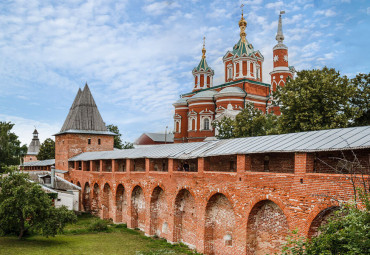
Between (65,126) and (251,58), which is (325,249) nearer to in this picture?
(65,126)

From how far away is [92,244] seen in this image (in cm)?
1683

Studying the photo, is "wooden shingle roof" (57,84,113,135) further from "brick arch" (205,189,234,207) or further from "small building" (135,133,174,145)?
"small building" (135,133,174,145)

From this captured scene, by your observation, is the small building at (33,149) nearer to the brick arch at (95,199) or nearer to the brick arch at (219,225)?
the brick arch at (95,199)

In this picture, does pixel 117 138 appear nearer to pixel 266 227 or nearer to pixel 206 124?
pixel 206 124

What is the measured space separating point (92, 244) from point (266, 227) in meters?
9.43

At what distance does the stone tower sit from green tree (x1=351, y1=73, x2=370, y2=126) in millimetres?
23556

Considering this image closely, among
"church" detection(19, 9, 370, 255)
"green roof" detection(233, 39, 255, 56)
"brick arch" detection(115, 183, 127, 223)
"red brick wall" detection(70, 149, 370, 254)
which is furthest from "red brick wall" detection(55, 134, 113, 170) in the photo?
"green roof" detection(233, 39, 255, 56)

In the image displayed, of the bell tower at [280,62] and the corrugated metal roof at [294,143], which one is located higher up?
the bell tower at [280,62]

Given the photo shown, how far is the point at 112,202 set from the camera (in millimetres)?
24047

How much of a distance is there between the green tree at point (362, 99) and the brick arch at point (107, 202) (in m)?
17.9

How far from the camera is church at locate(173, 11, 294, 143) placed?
1596 inches

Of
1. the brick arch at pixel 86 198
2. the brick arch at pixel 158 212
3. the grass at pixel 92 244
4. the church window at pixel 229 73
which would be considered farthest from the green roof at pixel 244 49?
the grass at pixel 92 244

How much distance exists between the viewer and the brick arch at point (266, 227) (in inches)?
459

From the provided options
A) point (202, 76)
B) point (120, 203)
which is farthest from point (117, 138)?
point (120, 203)
